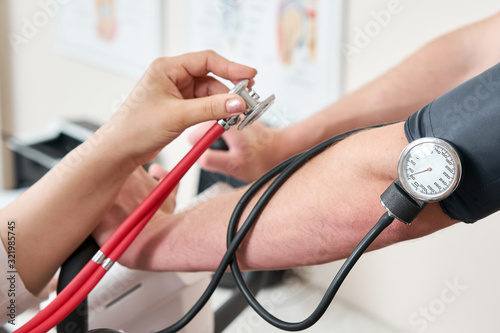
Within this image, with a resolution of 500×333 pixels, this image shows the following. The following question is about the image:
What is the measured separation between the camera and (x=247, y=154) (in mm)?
1037

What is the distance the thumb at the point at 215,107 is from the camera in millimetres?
648

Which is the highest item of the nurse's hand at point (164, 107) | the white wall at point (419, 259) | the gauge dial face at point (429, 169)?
the gauge dial face at point (429, 169)

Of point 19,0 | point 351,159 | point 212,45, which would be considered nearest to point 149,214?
point 351,159

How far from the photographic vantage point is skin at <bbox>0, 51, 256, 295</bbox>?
0.71 meters

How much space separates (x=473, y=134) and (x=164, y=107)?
0.40m

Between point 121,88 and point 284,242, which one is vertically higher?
point 284,242

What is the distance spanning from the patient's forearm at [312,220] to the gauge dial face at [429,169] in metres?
0.05

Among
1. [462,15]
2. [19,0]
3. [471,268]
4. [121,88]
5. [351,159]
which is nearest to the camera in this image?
[351,159]

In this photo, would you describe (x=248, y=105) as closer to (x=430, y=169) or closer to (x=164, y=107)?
(x=164, y=107)

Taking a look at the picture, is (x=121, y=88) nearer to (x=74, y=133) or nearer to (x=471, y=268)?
(x=74, y=133)

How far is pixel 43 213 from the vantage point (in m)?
0.75

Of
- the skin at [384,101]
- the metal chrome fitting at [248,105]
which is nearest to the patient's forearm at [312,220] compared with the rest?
the metal chrome fitting at [248,105]

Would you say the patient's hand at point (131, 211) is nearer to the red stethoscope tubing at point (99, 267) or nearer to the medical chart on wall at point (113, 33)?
the red stethoscope tubing at point (99, 267)

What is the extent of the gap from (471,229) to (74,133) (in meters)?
1.44
